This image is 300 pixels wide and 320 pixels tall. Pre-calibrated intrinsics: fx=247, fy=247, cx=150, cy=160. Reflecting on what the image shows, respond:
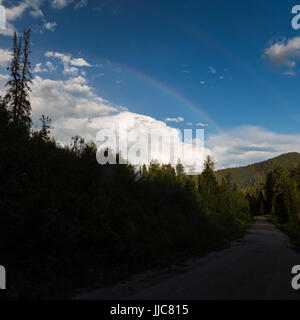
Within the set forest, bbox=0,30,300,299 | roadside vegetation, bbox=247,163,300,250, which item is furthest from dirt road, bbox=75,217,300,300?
roadside vegetation, bbox=247,163,300,250

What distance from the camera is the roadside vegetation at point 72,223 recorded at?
7.74 meters

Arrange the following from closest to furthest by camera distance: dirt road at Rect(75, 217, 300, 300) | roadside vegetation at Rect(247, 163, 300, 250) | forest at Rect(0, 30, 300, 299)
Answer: dirt road at Rect(75, 217, 300, 300) → forest at Rect(0, 30, 300, 299) → roadside vegetation at Rect(247, 163, 300, 250)

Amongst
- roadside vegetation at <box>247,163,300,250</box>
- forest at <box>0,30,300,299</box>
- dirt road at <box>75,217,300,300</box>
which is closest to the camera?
dirt road at <box>75,217,300,300</box>

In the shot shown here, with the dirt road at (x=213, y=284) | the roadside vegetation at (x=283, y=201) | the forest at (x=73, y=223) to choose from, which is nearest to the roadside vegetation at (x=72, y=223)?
the forest at (x=73, y=223)

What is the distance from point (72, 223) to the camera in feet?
32.3

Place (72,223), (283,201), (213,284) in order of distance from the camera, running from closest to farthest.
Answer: (213,284)
(72,223)
(283,201)

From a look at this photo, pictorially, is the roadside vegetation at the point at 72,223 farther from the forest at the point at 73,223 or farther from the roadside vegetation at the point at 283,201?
the roadside vegetation at the point at 283,201

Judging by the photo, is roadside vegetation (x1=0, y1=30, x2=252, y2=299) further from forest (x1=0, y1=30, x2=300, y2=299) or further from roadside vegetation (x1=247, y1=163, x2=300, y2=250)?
roadside vegetation (x1=247, y1=163, x2=300, y2=250)

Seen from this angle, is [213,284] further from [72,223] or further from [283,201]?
[283,201]

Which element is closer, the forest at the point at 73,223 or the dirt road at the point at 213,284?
the dirt road at the point at 213,284

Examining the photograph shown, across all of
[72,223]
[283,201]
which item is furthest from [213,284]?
[283,201]

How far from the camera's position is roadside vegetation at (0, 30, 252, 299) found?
7742mm

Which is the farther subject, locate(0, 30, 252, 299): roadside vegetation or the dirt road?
locate(0, 30, 252, 299): roadside vegetation
